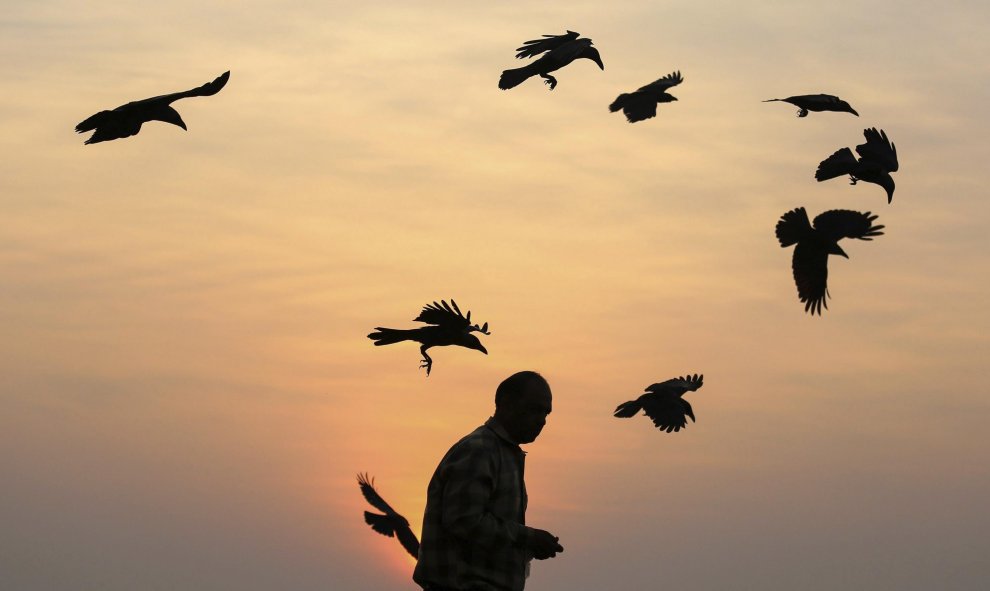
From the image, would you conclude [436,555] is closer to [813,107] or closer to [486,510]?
[486,510]

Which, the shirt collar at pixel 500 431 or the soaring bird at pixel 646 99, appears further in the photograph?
the soaring bird at pixel 646 99

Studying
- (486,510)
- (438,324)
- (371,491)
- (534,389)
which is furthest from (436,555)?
(371,491)

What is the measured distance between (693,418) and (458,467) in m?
7.00

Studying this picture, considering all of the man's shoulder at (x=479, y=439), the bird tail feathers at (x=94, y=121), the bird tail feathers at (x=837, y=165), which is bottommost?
the man's shoulder at (x=479, y=439)

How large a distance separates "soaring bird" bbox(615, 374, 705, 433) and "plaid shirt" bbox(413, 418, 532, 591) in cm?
640

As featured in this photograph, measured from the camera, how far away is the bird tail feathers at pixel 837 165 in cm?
1241

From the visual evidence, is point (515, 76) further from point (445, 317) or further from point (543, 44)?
point (445, 317)

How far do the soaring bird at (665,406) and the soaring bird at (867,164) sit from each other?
109 inches

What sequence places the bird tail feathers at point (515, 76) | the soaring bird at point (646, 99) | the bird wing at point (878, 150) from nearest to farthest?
the bird wing at point (878, 150) < the bird tail feathers at point (515, 76) < the soaring bird at point (646, 99)

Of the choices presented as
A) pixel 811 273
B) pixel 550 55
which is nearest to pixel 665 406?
pixel 811 273

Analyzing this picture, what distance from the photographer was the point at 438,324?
415 inches

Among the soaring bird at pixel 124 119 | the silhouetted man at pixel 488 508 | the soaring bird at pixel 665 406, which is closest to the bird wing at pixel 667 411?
the soaring bird at pixel 665 406

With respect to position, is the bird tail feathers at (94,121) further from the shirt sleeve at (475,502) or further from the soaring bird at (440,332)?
the shirt sleeve at (475,502)

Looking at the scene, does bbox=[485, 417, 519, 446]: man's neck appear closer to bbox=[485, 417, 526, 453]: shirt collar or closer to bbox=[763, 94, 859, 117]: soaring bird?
bbox=[485, 417, 526, 453]: shirt collar
